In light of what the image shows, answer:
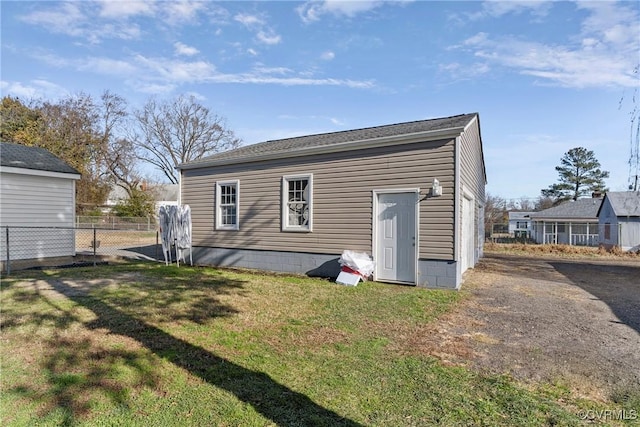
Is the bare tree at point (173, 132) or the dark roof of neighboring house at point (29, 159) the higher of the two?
the bare tree at point (173, 132)

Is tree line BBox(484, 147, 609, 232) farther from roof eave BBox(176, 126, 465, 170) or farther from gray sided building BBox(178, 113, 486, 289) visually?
roof eave BBox(176, 126, 465, 170)

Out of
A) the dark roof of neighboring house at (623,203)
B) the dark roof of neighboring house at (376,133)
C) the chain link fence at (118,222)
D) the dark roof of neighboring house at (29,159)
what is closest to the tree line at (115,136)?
the chain link fence at (118,222)

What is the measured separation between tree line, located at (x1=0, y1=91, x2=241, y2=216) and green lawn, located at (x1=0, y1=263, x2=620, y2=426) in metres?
26.5

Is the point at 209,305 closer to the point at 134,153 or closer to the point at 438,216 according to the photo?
the point at 438,216

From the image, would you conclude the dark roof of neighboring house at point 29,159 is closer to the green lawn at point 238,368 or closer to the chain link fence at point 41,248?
the chain link fence at point 41,248

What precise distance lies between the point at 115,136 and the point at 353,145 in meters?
31.3

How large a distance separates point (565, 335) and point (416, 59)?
27.6 ft

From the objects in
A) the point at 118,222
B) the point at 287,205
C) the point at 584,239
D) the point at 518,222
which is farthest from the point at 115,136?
the point at 518,222

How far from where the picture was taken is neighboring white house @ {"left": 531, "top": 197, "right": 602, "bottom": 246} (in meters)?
26.0

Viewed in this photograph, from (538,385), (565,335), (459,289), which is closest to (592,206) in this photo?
(459,289)

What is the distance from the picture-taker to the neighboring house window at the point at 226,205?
34.9ft

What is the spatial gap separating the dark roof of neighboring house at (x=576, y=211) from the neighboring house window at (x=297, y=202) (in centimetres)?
2681

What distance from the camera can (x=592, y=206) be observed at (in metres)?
28.0

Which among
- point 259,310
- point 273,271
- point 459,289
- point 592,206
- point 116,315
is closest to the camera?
point 116,315
